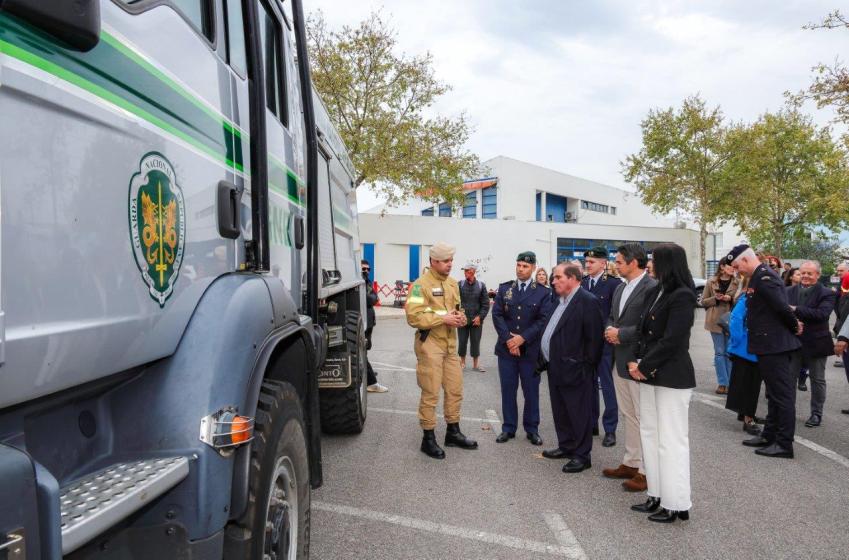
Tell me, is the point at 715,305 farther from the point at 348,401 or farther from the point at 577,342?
the point at 348,401

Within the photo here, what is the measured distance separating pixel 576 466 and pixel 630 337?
1195mm

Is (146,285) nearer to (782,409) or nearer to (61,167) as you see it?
(61,167)

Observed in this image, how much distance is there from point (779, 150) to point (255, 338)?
125ft

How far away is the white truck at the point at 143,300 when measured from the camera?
132 centimetres

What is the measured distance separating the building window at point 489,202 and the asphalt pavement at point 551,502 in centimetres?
3670

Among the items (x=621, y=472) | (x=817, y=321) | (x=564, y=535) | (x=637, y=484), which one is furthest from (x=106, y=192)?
(x=817, y=321)

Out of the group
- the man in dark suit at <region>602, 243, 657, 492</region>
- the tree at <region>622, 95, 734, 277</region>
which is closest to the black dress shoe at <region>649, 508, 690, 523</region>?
the man in dark suit at <region>602, 243, 657, 492</region>

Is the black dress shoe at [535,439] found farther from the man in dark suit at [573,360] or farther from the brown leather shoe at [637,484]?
the brown leather shoe at [637,484]

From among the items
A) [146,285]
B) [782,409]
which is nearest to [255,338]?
[146,285]

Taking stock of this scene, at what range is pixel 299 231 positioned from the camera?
3.69m

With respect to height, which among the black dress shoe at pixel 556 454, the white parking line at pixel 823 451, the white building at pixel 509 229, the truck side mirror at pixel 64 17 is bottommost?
the white parking line at pixel 823 451

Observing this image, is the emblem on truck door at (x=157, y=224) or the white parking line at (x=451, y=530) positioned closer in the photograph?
the emblem on truck door at (x=157, y=224)

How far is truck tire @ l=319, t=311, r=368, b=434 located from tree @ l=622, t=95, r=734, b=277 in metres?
32.3

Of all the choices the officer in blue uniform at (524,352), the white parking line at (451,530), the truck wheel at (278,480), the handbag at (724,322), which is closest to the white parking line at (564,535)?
the white parking line at (451,530)
